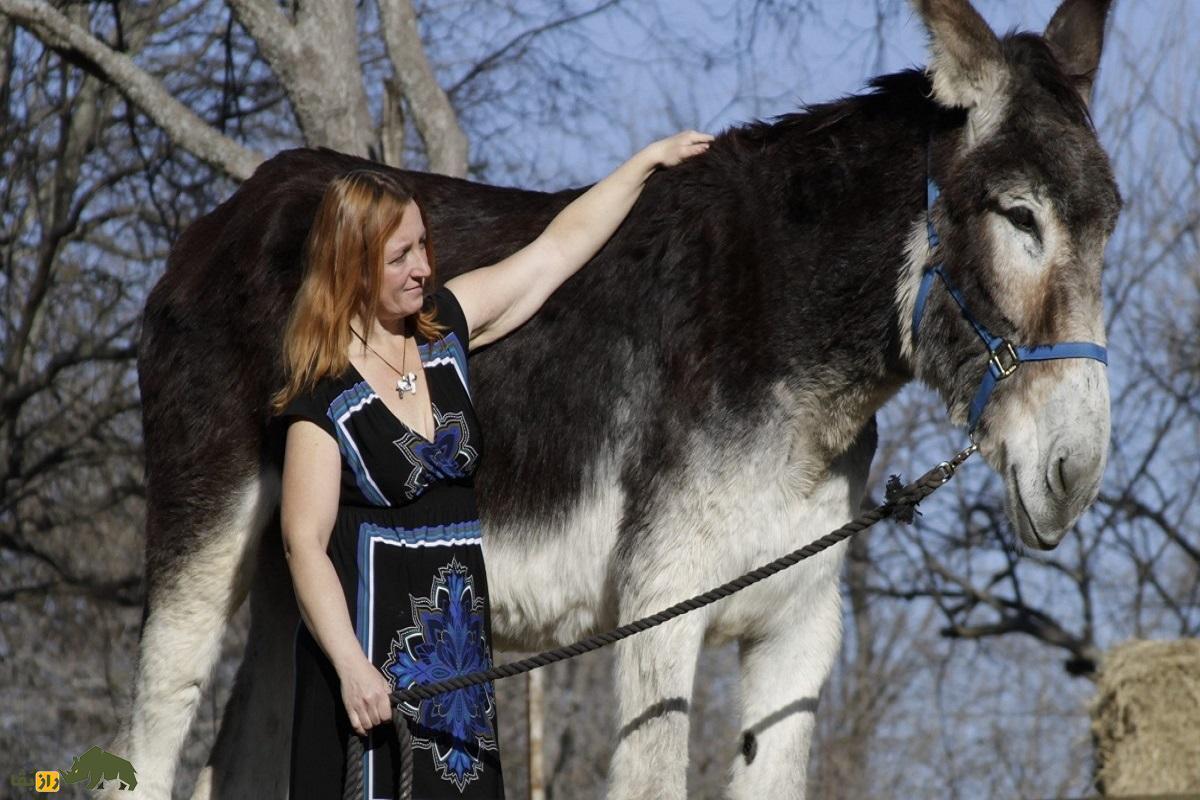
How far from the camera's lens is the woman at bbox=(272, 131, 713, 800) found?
11.1ft

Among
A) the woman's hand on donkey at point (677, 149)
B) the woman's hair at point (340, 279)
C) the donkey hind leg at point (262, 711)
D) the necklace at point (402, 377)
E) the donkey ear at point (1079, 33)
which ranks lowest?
the donkey hind leg at point (262, 711)

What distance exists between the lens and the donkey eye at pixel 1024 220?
3676 millimetres

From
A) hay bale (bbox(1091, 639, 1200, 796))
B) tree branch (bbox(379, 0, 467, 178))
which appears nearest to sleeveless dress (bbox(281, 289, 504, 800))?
tree branch (bbox(379, 0, 467, 178))

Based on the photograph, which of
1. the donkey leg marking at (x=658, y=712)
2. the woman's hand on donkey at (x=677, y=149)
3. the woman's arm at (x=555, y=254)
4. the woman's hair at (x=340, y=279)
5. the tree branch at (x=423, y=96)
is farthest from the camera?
the tree branch at (x=423, y=96)

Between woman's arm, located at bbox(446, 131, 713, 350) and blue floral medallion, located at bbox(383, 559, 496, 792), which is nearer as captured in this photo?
blue floral medallion, located at bbox(383, 559, 496, 792)

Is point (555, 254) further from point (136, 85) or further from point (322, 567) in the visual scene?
point (136, 85)

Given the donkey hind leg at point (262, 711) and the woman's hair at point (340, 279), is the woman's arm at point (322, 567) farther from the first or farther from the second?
the donkey hind leg at point (262, 711)

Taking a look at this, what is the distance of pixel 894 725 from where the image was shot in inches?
437

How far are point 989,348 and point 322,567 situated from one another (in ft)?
5.23

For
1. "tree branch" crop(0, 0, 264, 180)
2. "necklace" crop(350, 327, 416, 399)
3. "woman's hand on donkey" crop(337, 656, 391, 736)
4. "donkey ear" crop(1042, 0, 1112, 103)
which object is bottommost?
"woman's hand on donkey" crop(337, 656, 391, 736)

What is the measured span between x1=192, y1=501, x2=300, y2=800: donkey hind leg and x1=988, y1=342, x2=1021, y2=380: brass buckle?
86.7 inches

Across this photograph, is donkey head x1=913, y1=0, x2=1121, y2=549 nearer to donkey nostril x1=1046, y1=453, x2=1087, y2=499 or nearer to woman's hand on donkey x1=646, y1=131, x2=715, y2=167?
donkey nostril x1=1046, y1=453, x2=1087, y2=499

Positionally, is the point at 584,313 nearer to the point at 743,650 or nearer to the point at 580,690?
the point at 743,650

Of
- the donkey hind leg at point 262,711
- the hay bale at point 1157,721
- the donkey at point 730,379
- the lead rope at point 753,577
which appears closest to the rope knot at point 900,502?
the lead rope at point 753,577
